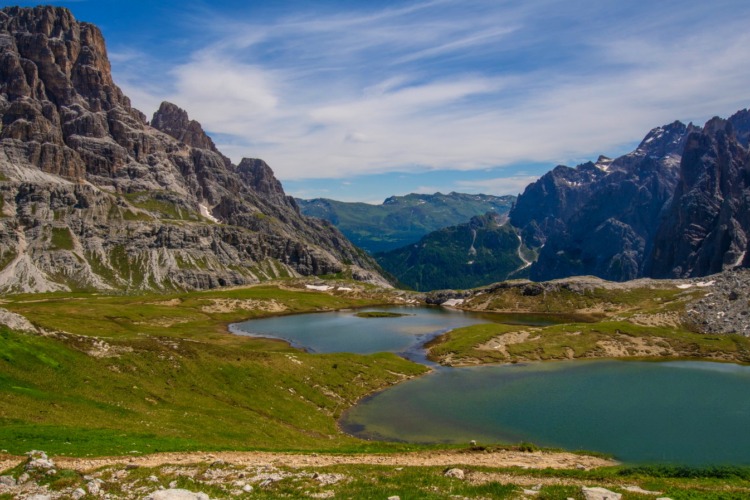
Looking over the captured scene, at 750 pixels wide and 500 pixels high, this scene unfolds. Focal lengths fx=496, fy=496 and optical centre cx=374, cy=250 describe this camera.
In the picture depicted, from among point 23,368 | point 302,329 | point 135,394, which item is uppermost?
point 23,368

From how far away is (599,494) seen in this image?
25.4 meters

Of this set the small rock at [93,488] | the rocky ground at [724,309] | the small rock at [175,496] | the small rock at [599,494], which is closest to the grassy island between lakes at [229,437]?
the small rock at [93,488]

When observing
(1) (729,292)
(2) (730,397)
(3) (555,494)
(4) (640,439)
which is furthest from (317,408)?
(1) (729,292)

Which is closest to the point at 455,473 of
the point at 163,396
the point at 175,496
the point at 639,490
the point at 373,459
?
the point at 373,459

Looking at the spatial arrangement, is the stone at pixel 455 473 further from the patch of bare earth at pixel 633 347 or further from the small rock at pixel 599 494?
the patch of bare earth at pixel 633 347

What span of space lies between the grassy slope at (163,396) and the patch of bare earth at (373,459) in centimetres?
287

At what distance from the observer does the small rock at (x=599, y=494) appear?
82.1ft

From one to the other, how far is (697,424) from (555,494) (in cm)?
5176

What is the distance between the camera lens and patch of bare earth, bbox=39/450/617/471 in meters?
30.2

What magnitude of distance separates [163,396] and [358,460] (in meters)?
28.0

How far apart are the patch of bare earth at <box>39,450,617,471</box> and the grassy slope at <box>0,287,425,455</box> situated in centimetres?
287

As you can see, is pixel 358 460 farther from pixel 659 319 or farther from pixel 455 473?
pixel 659 319

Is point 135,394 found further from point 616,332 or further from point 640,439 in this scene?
point 616,332

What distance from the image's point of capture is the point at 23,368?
47.5 metres
